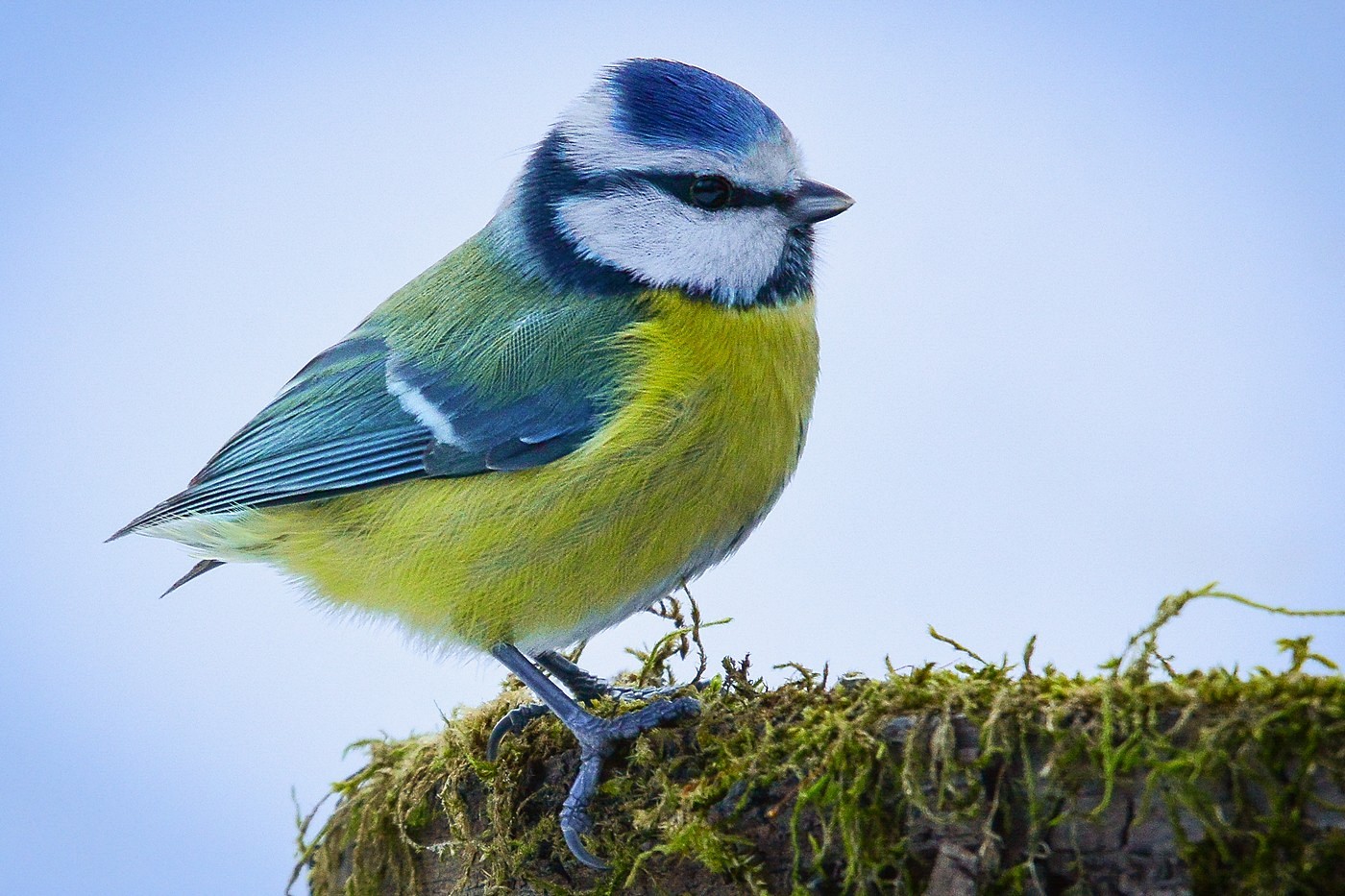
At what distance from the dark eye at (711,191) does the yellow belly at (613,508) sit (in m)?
0.21

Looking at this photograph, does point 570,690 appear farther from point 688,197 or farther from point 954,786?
point 954,786

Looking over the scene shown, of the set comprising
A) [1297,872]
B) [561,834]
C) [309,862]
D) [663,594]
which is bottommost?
[309,862]

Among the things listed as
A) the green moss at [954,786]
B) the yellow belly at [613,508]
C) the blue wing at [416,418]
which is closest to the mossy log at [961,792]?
the green moss at [954,786]

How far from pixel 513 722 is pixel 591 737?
0.35 m

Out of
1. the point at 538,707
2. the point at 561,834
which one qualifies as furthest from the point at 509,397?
the point at 561,834

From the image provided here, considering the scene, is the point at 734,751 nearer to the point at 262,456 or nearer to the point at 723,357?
the point at 723,357

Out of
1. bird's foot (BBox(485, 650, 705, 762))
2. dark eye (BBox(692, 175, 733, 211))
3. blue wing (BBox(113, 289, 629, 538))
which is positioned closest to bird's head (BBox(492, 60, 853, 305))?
dark eye (BBox(692, 175, 733, 211))

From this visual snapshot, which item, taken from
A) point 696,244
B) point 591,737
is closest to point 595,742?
point 591,737

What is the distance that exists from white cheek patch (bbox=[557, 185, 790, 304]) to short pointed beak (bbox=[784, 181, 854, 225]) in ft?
0.11

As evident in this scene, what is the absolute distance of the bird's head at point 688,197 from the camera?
2523 millimetres

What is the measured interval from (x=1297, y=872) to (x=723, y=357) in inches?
54.7

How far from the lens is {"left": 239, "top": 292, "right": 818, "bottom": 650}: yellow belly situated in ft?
7.52

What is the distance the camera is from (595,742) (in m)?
2.09

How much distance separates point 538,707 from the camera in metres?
2.40
